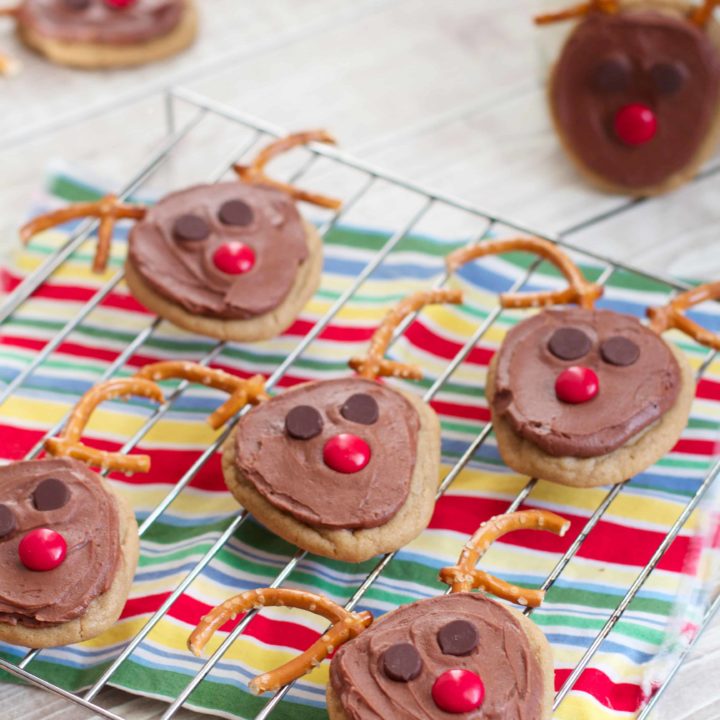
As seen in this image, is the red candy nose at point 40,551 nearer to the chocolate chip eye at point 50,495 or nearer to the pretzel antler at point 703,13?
the chocolate chip eye at point 50,495

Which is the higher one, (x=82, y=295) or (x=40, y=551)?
(x=40, y=551)

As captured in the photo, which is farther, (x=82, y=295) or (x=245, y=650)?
(x=82, y=295)

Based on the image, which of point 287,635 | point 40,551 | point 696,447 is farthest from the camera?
point 696,447

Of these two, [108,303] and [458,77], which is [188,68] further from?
[108,303]

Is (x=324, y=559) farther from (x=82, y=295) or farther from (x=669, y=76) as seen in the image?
(x=669, y=76)

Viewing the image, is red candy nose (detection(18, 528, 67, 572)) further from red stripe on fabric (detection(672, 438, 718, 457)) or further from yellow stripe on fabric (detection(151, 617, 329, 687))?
red stripe on fabric (detection(672, 438, 718, 457))

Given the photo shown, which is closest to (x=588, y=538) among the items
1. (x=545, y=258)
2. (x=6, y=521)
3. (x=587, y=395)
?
(x=587, y=395)

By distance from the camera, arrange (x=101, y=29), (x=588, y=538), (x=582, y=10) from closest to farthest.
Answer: (x=588, y=538) < (x=582, y=10) < (x=101, y=29)
